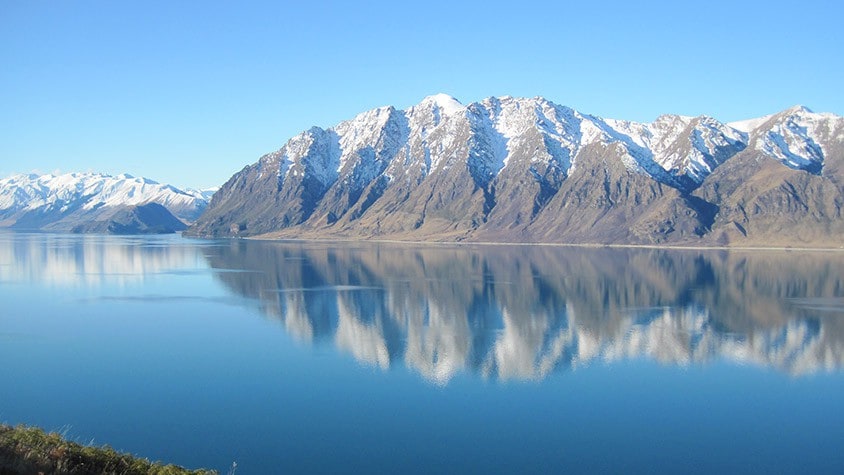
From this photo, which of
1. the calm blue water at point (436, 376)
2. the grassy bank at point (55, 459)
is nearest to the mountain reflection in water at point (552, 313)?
the calm blue water at point (436, 376)

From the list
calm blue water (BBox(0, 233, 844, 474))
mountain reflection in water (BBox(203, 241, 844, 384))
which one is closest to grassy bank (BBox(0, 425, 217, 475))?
calm blue water (BBox(0, 233, 844, 474))

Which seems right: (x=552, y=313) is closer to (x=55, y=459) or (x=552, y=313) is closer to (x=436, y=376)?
(x=436, y=376)

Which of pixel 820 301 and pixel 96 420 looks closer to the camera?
pixel 96 420

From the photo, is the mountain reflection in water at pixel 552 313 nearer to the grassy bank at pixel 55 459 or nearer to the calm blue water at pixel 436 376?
the calm blue water at pixel 436 376

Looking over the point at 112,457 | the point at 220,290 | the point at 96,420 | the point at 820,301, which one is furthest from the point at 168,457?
the point at 820,301

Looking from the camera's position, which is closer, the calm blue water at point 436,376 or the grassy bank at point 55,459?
the grassy bank at point 55,459

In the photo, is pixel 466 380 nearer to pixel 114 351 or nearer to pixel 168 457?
pixel 168 457

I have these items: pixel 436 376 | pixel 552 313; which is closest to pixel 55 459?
pixel 436 376
